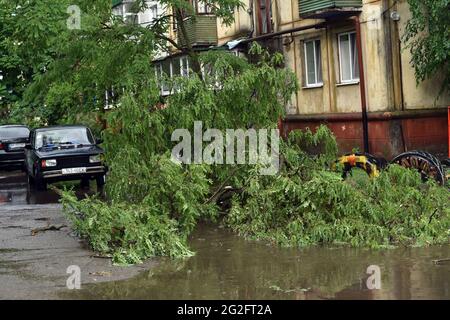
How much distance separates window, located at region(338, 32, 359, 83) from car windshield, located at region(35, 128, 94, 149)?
8.10 metres

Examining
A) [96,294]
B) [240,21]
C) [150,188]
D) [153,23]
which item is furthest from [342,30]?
[96,294]

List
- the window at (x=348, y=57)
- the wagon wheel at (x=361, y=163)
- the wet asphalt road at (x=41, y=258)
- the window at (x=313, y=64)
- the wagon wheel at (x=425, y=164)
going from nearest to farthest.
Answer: the wet asphalt road at (x=41, y=258) → the wagon wheel at (x=425, y=164) → the wagon wheel at (x=361, y=163) → the window at (x=348, y=57) → the window at (x=313, y=64)

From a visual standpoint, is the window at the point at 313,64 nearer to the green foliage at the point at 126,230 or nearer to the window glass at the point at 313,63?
the window glass at the point at 313,63

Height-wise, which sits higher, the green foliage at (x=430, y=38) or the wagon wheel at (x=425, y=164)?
the green foliage at (x=430, y=38)

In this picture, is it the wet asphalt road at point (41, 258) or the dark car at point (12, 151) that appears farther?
the dark car at point (12, 151)

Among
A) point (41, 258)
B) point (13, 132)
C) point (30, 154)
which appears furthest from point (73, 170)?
point (13, 132)

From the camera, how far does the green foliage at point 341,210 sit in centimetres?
997

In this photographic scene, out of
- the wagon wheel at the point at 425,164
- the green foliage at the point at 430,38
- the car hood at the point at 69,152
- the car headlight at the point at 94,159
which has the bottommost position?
the wagon wheel at the point at 425,164

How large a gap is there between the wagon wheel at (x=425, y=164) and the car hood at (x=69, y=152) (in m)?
7.76

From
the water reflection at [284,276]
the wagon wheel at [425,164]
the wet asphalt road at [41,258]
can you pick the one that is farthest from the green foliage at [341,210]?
the wet asphalt road at [41,258]

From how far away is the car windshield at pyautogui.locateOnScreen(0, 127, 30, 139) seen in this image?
26750mm

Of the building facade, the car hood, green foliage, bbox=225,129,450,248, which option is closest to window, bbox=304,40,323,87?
the building facade

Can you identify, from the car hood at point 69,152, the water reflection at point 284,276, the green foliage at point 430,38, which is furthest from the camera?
the car hood at point 69,152

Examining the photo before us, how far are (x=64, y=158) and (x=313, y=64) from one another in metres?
9.85
